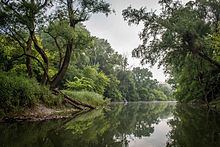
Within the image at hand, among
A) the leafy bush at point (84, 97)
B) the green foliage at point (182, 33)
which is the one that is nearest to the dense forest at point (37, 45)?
the leafy bush at point (84, 97)

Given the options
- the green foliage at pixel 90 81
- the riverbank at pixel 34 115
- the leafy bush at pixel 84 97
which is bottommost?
the riverbank at pixel 34 115

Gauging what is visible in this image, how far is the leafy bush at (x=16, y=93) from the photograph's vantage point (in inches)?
474

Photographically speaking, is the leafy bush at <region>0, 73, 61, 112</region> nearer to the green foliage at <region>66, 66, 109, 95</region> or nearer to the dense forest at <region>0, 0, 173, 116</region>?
the dense forest at <region>0, 0, 173, 116</region>

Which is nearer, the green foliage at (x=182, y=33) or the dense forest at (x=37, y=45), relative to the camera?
the dense forest at (x=37, y=45)

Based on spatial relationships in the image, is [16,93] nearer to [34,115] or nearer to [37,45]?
[34,115]

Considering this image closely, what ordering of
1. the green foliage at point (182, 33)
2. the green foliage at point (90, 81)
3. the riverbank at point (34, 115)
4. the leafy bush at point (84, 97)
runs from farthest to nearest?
the green foliage at point (90, 81) → the leafy bush at point (84, 97) → the green foliage at point (182, 33) → the riverbank at point (34, 115)

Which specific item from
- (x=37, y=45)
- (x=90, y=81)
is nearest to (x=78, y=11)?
(x=37, y=45)

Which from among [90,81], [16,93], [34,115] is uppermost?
[90,81]

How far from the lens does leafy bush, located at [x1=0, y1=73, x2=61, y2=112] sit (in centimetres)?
1204

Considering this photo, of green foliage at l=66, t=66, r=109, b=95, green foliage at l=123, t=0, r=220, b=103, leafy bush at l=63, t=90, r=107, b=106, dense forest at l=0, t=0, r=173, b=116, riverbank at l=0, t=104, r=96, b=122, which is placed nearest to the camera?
riverbank at l=0, t=104, r=96, b=122

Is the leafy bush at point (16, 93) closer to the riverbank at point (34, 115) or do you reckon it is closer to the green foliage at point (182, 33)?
the riverbank at point (34, 115)

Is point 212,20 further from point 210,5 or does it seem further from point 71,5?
point 71,5

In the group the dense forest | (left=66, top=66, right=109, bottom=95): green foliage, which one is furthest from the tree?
(left=66, top=66, right=109, bottom=95): green foliage

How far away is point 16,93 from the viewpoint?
508 inches
